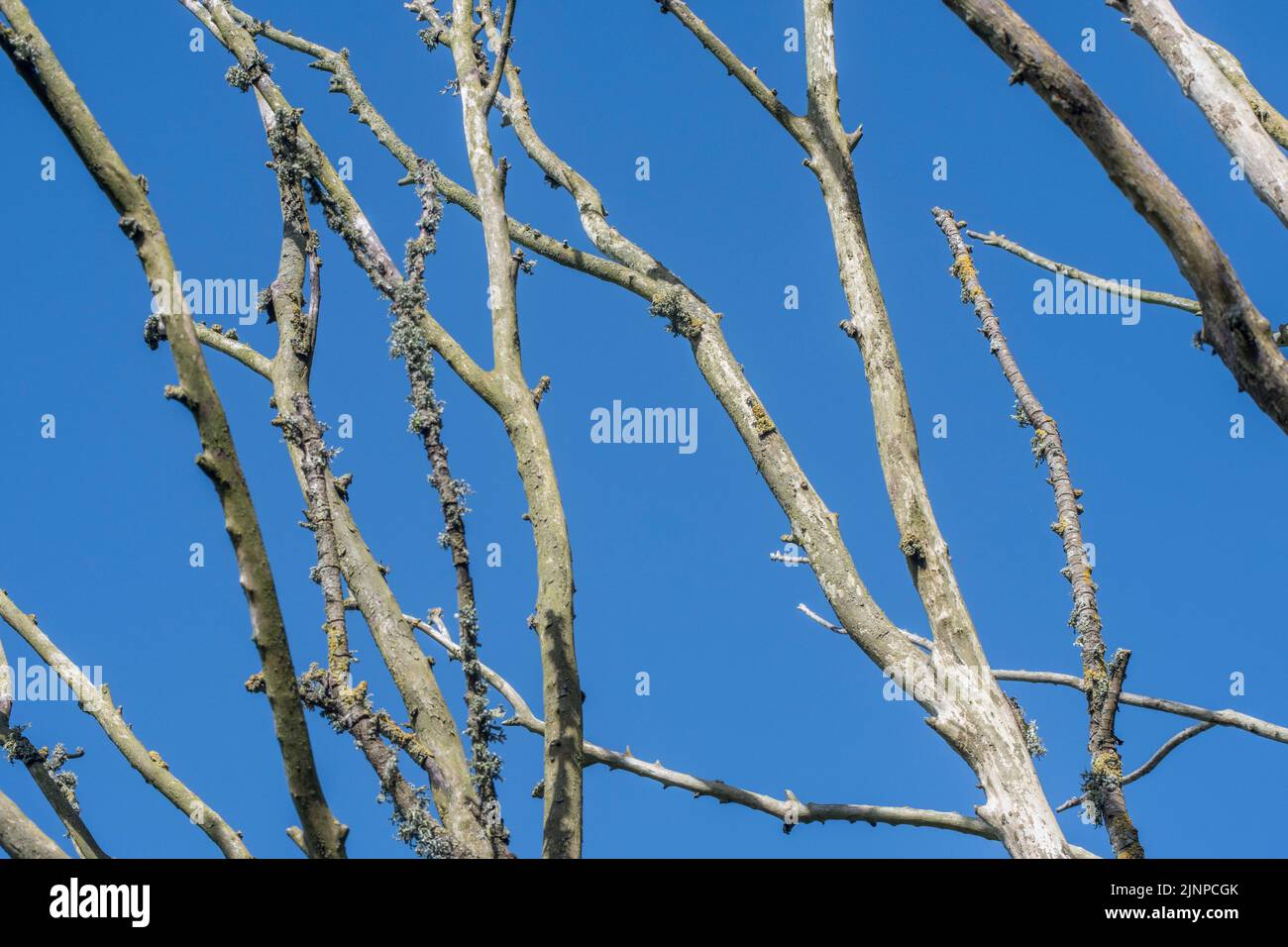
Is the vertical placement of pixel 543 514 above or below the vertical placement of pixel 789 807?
above

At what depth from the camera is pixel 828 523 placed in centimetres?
772

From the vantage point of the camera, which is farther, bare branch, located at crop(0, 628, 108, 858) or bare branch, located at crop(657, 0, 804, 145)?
bare branch, located at crop(657, 0, 804, 145)

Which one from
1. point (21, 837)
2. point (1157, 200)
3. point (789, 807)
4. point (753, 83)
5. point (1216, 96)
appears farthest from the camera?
point (753, 83)

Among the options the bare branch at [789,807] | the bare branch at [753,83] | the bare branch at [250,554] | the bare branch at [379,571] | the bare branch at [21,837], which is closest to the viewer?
the bare branch at [250,554]

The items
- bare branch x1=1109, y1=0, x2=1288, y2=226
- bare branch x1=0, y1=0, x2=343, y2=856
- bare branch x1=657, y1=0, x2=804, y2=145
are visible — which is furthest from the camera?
bare branch x1=657, y1=0, x2=804, y2=145

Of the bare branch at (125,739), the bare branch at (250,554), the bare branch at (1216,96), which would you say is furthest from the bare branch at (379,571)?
the bare branch at (1216,96)

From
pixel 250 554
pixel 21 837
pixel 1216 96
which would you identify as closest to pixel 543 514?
pixel 250 554

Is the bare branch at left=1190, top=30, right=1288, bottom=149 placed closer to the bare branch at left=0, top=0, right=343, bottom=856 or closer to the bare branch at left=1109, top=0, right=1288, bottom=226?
the bare branch at left=1109, top=0, right=1288, bottom=226

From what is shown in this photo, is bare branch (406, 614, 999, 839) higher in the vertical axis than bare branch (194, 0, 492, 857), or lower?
lower

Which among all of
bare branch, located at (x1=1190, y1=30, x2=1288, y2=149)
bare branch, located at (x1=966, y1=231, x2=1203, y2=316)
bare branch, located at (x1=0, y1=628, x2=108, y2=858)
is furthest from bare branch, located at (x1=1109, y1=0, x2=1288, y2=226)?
bare branch, located at (x1=0, y1=628, x2=108, y2=858)

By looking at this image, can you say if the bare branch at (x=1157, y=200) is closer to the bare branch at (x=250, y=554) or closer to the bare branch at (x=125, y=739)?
the bare branch at (x=250, y=554)

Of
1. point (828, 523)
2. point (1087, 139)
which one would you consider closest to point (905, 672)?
point (828, 523)

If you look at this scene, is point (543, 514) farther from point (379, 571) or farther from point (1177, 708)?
point (1177, 708)
